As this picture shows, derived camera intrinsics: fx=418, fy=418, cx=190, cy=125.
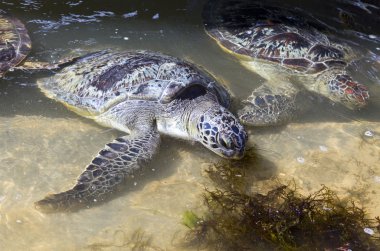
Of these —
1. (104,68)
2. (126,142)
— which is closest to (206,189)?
(126,142)

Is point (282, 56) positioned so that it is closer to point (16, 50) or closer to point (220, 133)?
point (220, 133)

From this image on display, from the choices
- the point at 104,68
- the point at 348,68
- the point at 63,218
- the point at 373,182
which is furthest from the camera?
the point at 348,68

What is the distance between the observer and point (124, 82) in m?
4.22

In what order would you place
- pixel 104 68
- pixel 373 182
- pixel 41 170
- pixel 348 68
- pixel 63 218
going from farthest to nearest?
pixel 348 68 < pixel 104 68 < pixel 373 182 < pixel 41 170 < pixel 63 218

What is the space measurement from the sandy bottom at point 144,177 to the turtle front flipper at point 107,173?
0.28 feet

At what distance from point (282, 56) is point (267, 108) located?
126 centimetres

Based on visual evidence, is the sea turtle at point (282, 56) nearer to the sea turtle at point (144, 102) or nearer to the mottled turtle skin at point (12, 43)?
the sea turtle at point (144, 102)

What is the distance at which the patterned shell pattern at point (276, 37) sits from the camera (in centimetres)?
546

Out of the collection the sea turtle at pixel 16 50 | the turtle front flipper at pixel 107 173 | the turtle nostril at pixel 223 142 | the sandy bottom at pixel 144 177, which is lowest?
the sandy bottom at pixel 144 177

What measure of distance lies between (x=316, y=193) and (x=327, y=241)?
56 cm

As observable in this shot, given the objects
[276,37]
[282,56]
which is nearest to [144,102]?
[282,56]

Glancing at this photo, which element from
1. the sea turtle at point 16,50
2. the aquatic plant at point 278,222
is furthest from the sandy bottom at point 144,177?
the sea turtle at point 16,50

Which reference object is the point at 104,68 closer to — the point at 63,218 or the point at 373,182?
the point at 63,218

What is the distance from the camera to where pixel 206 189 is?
3.62 meters
